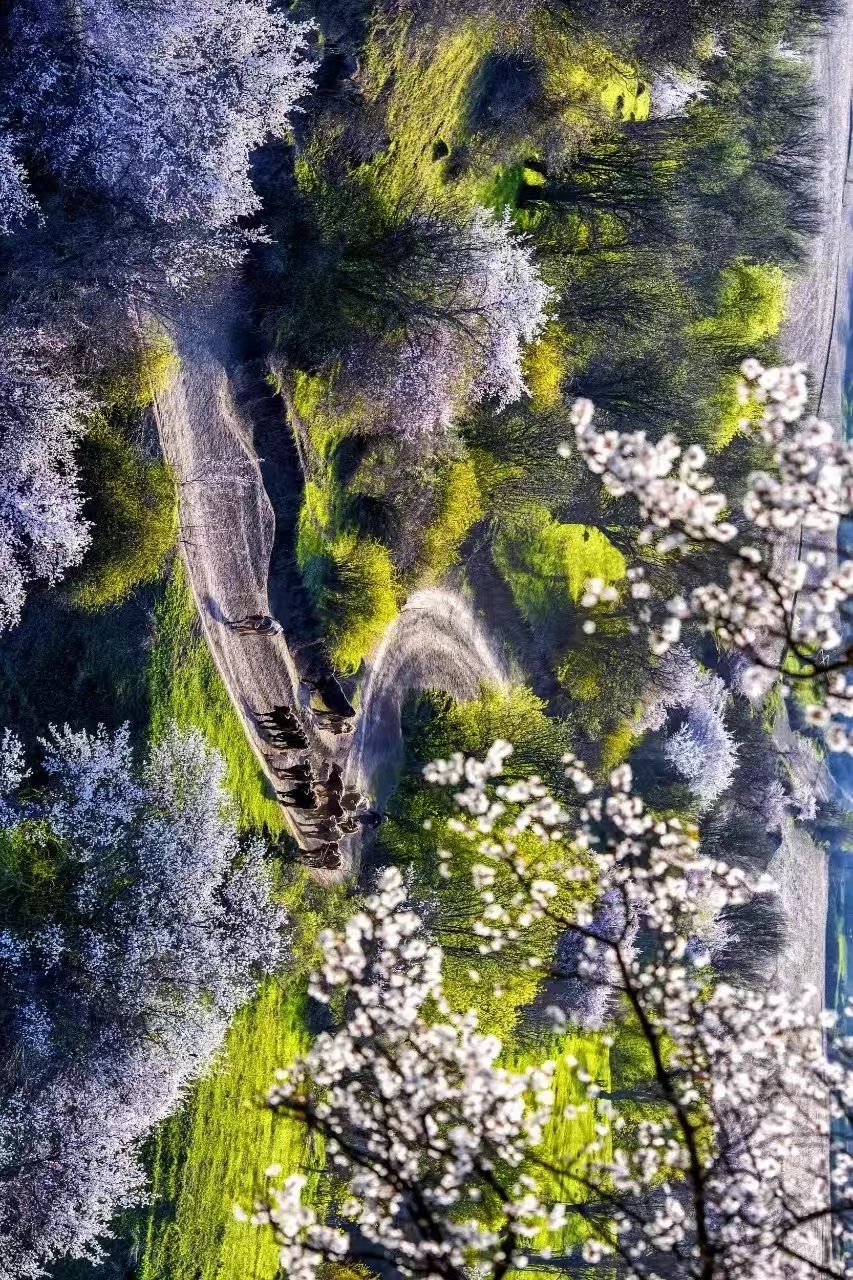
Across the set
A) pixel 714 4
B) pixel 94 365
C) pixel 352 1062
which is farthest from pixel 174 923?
pixel 714 4

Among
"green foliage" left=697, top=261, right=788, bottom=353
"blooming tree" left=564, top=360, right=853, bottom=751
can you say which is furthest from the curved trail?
"green foliage" left=697, top=261, right=788, bottom=353

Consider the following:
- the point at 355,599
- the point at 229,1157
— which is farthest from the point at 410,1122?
the point at 355,599

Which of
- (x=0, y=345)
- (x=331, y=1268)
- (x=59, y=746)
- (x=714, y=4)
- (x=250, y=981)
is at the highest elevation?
(x=714, y=4)

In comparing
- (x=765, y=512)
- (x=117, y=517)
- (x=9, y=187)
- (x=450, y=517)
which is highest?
(x=450, y=517)

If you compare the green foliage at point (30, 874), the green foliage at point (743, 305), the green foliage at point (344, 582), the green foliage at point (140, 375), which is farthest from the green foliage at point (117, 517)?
the green foliage at point (743, 305)

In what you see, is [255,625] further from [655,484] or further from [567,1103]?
[567,1103]

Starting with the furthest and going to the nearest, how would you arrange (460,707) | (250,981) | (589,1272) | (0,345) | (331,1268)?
(589,1272) < (460,707) < (331,1268) < (250,981) < (0,345)

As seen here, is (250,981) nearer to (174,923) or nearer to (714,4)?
(174,923)
